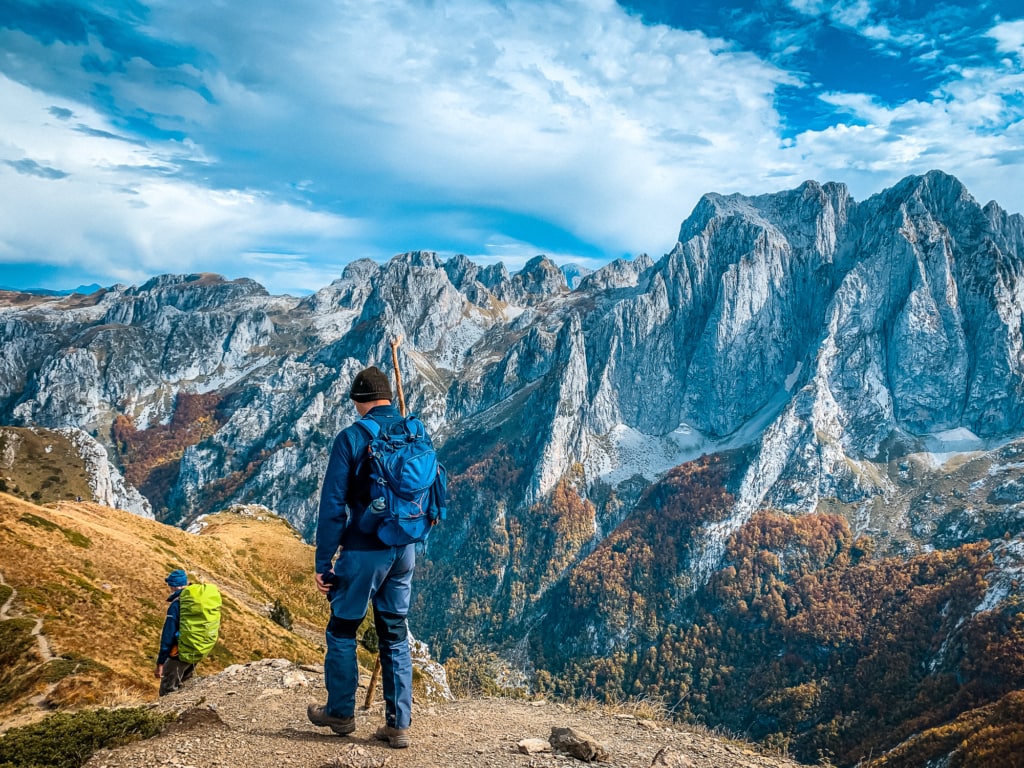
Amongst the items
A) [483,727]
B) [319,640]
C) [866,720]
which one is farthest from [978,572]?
[483,727]

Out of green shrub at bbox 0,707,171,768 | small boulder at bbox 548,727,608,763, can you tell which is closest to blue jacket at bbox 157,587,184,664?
green shrub at bbox 0,707,171,768

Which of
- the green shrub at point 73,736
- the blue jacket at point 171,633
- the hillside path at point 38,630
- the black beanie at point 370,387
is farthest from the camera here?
the hillside path at point 38,630

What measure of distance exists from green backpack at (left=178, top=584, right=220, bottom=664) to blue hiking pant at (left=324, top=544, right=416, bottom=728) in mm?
7115

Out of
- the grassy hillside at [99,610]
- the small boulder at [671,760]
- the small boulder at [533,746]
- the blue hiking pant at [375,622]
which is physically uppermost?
the blue hiking pant at [375,622]

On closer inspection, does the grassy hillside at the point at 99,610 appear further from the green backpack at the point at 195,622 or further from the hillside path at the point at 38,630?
the green backpack at the point at 195,622

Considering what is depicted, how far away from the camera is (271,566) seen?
205ft

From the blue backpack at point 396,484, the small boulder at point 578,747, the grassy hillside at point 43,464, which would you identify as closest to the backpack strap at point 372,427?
the blue backpack at point 396,484

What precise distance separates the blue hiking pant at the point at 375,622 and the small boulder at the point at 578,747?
3633 mm

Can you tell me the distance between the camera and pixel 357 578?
8711 mm

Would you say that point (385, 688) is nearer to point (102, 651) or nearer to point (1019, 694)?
point (102, 651)

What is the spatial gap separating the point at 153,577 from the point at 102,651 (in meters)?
14.2

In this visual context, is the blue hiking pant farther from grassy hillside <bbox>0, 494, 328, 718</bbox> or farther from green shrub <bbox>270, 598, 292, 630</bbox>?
green shrub <bbox>270, 598, 292, 630</bbox>

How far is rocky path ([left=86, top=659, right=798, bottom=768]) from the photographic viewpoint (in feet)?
27.9

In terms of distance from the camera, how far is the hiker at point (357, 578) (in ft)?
28.1
